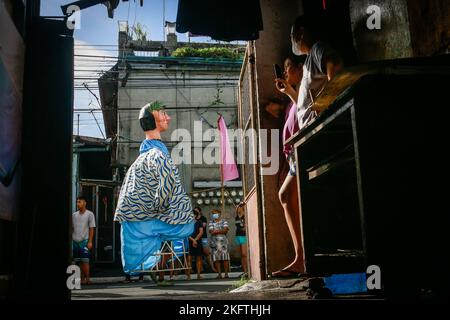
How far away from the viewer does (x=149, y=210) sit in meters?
6.69

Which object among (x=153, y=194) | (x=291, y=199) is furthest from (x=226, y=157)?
(x=291, y=199)

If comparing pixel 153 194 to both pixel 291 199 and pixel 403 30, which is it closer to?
pixel 291 199

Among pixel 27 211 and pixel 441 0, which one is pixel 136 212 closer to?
pixel 27 211

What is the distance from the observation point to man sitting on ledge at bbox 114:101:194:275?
653 centimetres

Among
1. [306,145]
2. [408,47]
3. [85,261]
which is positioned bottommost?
[85,261]

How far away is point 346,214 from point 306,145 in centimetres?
63

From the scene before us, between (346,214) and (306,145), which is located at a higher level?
(306,145)

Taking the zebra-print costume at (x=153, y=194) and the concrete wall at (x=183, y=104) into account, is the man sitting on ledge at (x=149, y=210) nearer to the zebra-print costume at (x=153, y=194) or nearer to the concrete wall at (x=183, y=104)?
the zebra-print costume at (x=153, y=194)

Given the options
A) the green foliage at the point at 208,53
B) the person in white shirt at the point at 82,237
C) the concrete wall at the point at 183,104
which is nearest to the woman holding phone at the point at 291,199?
the person in white shirt at the point at 82,237

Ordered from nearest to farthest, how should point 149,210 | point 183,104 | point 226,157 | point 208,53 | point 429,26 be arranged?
point 429,26 < point 149,210 < point 226,157 < point 183,104 < point 208,53

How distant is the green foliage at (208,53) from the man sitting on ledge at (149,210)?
14.2 m

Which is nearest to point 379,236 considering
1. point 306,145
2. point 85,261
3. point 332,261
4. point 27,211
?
point 332,261

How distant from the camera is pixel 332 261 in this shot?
2924 millimetres

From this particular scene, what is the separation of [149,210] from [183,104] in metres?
13.5
